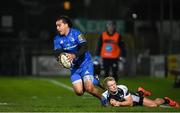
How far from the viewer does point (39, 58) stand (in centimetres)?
4100

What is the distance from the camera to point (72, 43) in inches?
611

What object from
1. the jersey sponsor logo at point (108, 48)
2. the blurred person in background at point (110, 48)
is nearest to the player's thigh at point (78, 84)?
the blurred person in background at point (110, 48)

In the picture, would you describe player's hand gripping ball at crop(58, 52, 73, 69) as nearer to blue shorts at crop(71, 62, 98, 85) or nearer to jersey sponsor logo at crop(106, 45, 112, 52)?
blue shorts at crop(71, 62, 98, 85)

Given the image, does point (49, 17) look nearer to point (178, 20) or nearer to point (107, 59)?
point (178, 20)

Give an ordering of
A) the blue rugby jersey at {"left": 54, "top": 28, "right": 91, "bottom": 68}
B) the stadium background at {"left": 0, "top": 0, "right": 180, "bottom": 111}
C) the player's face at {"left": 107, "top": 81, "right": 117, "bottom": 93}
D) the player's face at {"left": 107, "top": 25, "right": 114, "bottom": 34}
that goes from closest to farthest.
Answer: the player's face at {"left": 107, "top": 81, "right": 117, "bottom": 93}, the blue rugby jersey at {"left": 54, "top": 28, "right": 91, "bottom": 68}, the player's face at {"left": 107, "top": 25, "right": 114, "bottom": 34}, the stadium background at {"left": 0, "top": 0, "right": 180, "bottom": 111}

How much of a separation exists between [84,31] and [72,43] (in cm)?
2819

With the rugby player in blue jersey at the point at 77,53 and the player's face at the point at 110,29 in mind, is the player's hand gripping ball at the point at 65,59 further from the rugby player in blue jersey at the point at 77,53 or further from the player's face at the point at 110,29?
the player's face at the point at 110,29

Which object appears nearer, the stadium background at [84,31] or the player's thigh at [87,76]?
the player's thigh at [87,76]

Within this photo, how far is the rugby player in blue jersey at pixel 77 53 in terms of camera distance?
50.9 ft

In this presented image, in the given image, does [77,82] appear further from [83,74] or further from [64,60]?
[64,60]

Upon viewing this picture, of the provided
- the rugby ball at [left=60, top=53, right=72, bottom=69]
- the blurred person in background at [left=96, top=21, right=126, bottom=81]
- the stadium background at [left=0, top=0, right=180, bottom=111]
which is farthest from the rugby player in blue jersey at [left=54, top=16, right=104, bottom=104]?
the stadium background at [left=0, top=0, right=180, bottom=111]

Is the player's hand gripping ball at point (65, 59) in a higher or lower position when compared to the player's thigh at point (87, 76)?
higher

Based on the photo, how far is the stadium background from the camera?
40.1 m

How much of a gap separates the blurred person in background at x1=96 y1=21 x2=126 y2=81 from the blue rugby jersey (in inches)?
311
